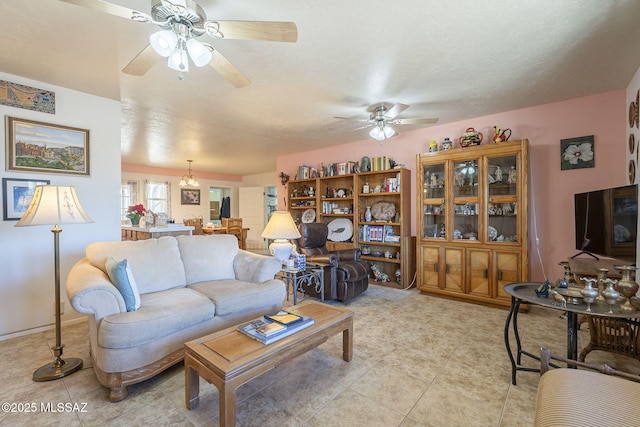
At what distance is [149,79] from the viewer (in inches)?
102

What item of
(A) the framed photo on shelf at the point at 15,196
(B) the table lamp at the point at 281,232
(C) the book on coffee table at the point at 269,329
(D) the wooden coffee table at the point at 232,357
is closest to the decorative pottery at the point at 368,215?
(B) the table lamp at the point at 281,232

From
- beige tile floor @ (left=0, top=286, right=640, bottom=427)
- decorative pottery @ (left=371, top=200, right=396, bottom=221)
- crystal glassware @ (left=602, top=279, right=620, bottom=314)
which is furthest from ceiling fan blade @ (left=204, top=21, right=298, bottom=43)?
decorative pottery @ (left=371, top=200, right=396, bottom=221)

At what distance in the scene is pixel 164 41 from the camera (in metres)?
1.44

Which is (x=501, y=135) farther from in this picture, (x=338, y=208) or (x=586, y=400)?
(x=586, y=400)

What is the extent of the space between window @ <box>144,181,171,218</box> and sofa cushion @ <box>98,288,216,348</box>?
643cm

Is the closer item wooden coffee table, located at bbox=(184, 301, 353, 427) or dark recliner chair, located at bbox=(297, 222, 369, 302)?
wooden coffee table, located at bbox=(184, 301, 353, 427)

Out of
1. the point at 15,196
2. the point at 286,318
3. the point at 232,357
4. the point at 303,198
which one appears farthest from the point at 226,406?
the point at 303,198

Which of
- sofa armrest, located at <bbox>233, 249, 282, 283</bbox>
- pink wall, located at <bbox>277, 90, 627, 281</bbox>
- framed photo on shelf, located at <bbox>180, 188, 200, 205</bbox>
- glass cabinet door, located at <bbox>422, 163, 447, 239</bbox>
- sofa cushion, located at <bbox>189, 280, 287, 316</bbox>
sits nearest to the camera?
sofa cushion, located at <bbox>189, 280, 287, 316</bbox>

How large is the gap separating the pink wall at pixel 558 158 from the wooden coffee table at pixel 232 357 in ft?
9.62

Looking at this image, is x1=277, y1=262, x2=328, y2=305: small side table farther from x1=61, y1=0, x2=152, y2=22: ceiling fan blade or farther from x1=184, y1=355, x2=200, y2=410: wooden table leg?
x1=61, y1=0, x2=152, y2=22: ceiling fan blade

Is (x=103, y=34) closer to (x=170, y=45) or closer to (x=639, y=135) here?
(x=170, y=45)

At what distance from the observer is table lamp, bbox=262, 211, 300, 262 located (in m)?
Result: 2.96

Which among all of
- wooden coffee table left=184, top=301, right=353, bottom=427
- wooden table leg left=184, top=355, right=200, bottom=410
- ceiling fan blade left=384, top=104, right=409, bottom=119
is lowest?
wooden table leg left=184, top=355, right=200, bottom=410

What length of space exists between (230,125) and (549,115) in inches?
159
